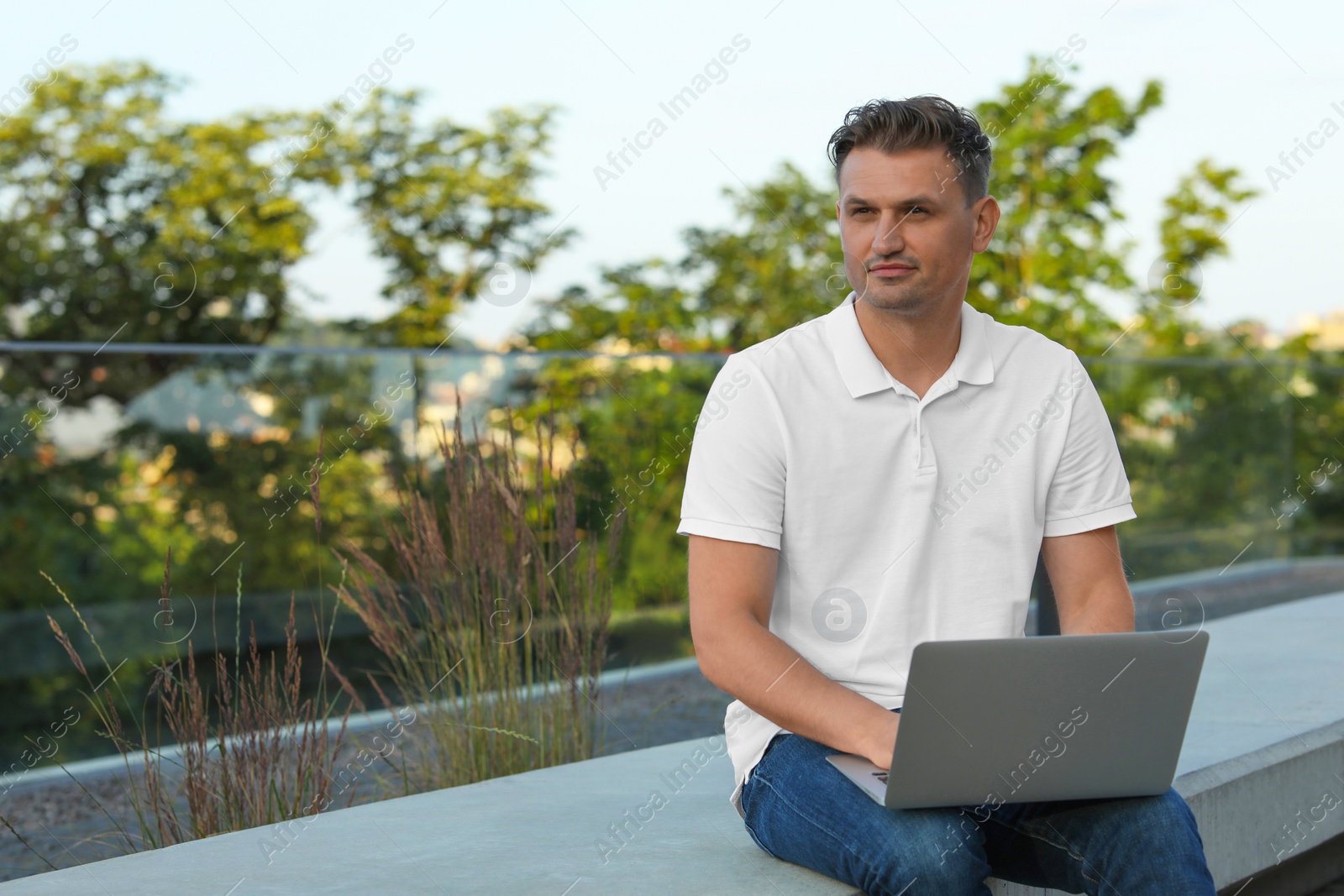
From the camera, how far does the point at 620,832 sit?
84.3 inches

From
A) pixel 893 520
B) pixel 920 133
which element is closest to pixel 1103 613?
pixel 893 520

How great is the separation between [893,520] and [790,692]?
337 mm

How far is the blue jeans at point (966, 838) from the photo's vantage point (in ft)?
5.26

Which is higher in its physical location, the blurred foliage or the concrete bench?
the blurred foliage

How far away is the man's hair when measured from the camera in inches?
75.9

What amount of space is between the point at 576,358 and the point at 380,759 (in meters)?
2.29

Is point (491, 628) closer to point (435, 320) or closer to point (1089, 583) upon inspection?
point (1089, 583)

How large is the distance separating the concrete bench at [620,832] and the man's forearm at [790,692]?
0.76 ft

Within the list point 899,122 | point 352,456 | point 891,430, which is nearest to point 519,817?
point 891,430

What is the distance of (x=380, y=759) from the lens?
3.19m

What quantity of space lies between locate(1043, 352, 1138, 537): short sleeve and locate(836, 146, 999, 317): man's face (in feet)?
0.91

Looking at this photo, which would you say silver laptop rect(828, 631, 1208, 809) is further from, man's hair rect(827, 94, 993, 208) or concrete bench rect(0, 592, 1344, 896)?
man's hair rect(827, 94, 993, 208)

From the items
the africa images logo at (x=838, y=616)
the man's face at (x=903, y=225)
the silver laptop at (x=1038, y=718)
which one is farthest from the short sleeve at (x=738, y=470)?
the silver laptop at (x=1038, y=718)

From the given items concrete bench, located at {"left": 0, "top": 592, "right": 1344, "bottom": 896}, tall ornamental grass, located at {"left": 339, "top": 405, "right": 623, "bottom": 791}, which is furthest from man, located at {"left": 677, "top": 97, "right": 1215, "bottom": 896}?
tall ornamental grass, located at {"left": 339, "top": 405, "right": 623, "bottom": 791}
